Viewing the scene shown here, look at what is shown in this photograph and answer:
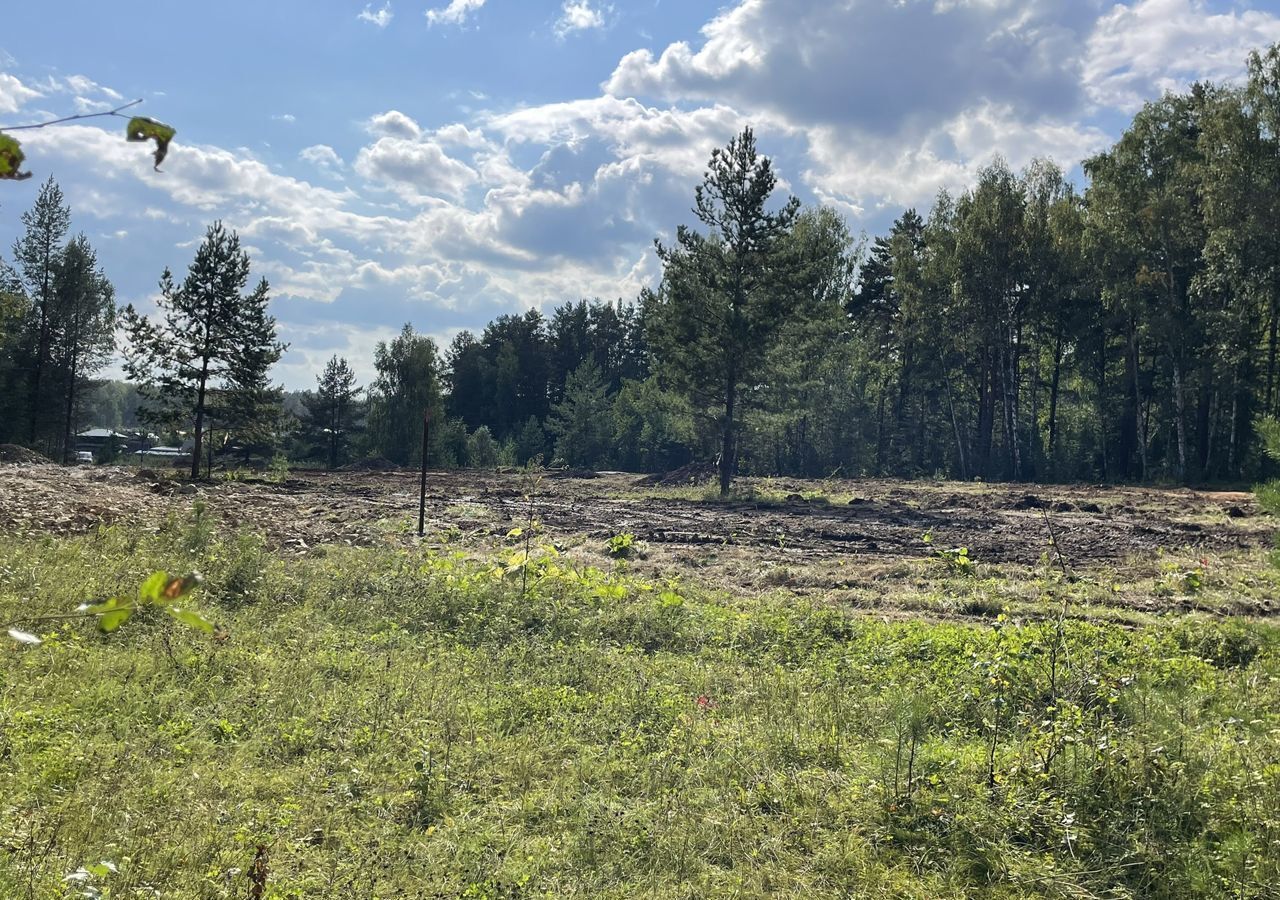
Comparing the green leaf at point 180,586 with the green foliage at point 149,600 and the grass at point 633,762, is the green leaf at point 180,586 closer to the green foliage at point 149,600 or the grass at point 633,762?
the green foliage at point 149,600

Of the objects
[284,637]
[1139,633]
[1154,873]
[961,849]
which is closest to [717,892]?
[961,849]

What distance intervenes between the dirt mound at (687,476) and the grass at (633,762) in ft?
89.1

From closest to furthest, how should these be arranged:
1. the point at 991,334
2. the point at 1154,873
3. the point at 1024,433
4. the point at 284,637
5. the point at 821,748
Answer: the point at 1154,873 → the point at 821,748 → the point at 284,637 → the point at 991,334 → the point at 1024,433

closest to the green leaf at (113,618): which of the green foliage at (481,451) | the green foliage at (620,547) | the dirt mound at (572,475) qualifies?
the green foliage at (620,547)

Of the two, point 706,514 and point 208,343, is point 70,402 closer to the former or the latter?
point 208,343

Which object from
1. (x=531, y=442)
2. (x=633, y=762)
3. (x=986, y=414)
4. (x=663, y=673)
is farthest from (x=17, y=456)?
(x=986, y=414)

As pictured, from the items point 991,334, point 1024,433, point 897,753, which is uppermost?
point 991,334

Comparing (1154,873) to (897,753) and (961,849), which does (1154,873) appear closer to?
(961,849)

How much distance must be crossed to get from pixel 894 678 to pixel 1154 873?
2994 millimetres

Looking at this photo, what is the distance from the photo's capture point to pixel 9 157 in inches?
45.9

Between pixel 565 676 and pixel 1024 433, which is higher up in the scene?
pixel 1024 433

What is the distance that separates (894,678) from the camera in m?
7.07

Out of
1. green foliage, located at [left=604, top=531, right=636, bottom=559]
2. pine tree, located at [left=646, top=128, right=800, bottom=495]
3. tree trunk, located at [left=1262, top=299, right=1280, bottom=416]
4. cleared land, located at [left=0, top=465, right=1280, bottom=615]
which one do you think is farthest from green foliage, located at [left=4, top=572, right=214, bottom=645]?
tree trunk, located at [left=1262, top=299, right=1280, bottom=416]

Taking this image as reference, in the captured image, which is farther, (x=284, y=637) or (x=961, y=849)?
(x=284, y=637)
